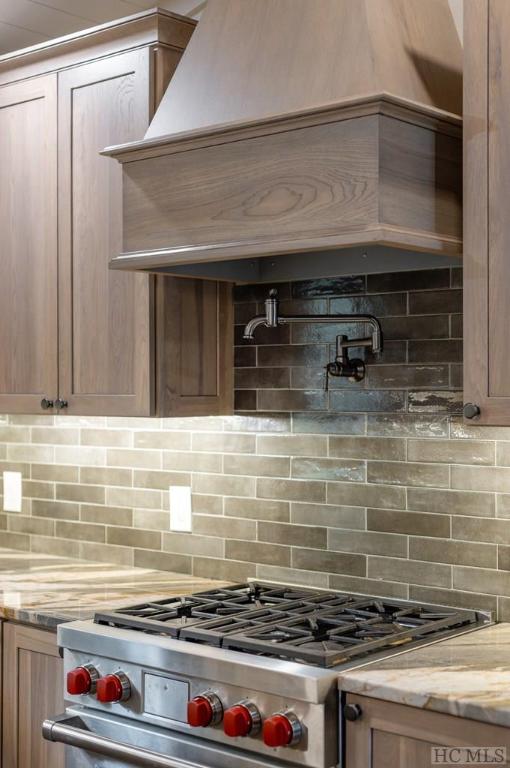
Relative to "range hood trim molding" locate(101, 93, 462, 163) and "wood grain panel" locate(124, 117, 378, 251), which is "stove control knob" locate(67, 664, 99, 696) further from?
"range hood trim molding" locate(101, 93, 462, 163)

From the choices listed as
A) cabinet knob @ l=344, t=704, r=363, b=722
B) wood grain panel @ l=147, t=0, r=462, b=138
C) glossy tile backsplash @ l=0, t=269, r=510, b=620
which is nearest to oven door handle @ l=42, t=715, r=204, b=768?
cabinet knob @ l=344, t=704, r=363, b=722


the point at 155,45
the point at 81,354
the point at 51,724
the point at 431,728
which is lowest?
the point at 51,724

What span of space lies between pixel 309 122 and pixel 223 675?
1262 millimetres

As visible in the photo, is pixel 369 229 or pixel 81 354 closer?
pixel 369 229

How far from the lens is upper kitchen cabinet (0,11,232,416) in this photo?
2.97 meters

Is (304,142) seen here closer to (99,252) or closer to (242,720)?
(99,252)

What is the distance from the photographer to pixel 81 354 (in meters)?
3.13

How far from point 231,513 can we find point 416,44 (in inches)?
59.2

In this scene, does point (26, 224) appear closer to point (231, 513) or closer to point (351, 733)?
point (231, 513)

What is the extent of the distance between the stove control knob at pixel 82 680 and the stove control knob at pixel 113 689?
2.4 inches

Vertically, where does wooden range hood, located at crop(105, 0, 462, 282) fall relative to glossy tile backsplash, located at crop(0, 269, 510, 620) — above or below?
above

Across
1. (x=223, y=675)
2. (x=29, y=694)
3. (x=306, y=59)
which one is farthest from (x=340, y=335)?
(x=29, y=694)

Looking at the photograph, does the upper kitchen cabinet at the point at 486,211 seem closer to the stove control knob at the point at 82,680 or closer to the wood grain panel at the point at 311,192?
the wood grain panel at the point at 311,192

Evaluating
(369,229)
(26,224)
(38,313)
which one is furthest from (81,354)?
(369,229)
